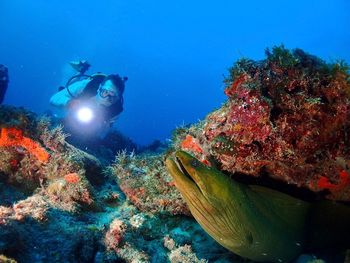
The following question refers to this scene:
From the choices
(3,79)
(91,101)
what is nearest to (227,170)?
(3,79)

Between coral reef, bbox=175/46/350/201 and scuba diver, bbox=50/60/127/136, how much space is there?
553 centimetres

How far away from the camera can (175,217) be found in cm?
433

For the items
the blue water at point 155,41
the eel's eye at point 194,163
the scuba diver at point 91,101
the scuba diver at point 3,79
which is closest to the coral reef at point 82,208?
the eel's eye at point 194,163

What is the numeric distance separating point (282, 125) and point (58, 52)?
501ft

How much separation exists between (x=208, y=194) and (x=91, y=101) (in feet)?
21.4

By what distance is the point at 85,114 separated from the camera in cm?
898

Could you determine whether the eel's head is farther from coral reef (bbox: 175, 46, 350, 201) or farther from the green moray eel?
coral reef (bbox: 175, 46, 350, 201)

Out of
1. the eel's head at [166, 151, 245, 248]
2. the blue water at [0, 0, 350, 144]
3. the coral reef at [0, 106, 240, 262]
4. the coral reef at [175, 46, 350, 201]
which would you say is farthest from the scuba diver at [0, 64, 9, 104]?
the blue water at [0, 0, 350, 144]

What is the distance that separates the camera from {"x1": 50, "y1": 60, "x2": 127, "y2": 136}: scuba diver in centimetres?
865

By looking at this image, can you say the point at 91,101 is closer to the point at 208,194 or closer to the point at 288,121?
the point at 208,194

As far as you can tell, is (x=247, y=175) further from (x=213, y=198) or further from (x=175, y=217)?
(x=175, y=217)

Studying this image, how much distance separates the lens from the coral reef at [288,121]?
3188 mm

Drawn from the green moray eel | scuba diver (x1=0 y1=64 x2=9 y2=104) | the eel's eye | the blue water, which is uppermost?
the blue water

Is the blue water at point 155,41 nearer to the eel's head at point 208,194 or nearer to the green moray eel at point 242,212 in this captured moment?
the green moray eel at point 242,212
